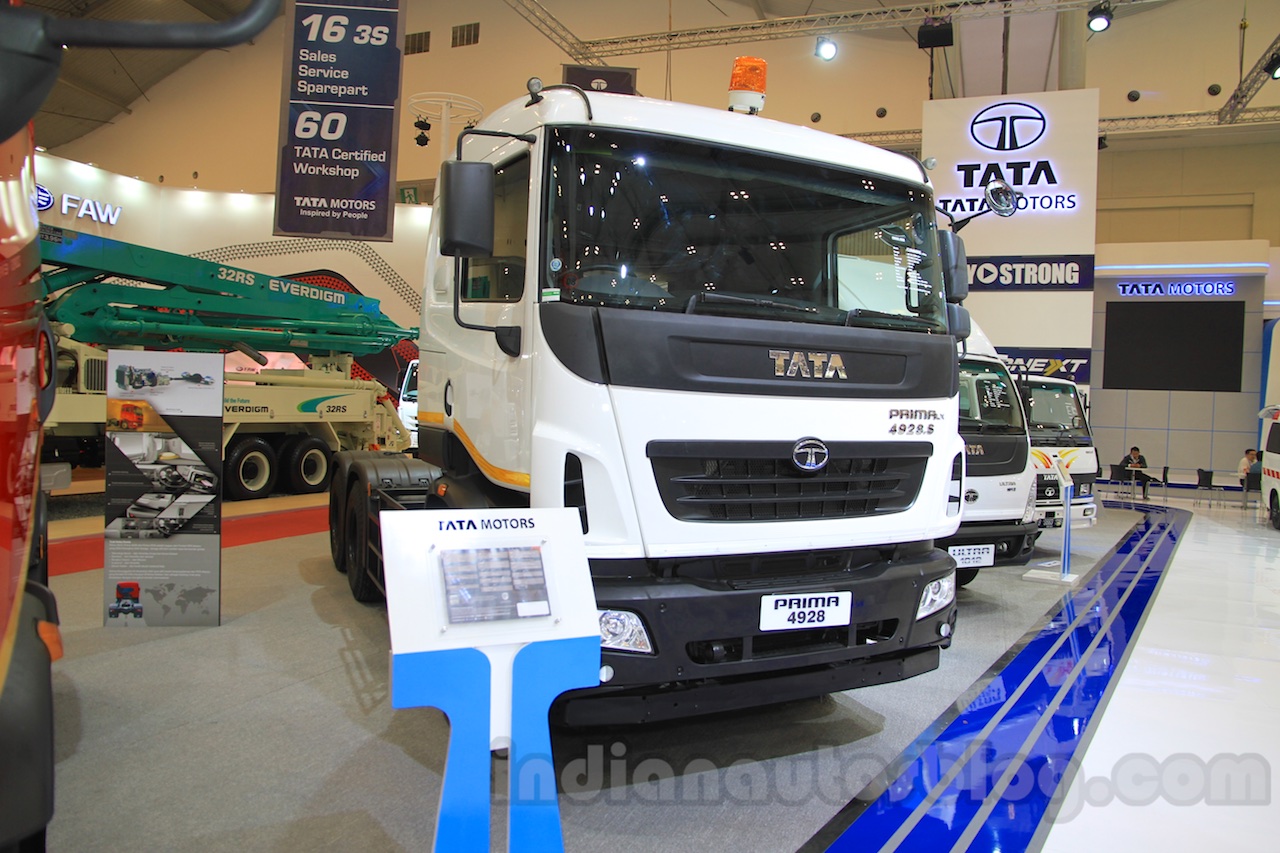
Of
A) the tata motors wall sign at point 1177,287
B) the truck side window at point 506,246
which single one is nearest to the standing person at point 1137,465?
the tata motors wall sign at point 1177,287

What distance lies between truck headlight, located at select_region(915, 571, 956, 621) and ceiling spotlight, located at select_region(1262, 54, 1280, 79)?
1280cm

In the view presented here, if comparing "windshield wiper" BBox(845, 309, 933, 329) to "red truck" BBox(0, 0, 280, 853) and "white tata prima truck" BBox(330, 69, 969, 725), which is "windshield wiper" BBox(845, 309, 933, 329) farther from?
"red truck" BBox(0, 0, 280, 853)

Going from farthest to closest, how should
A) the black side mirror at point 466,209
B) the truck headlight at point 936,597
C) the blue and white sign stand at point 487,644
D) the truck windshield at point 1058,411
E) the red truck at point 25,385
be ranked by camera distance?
1. the truck windshield at point 1058,411
2. the truck headlight at point 936,597
3. the black side mirror at point 466,209
4. the blue and white sign stand at point 487,644
5. the red truck at point 25,385

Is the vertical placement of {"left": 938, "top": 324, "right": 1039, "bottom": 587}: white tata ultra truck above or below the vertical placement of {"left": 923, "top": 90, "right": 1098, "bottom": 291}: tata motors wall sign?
below

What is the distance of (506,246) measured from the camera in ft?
10.2

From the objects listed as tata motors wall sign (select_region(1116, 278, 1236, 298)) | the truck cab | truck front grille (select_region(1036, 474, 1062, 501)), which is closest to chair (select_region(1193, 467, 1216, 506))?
tata motors wall sign (select_region(1116, 278, 1236, 298))

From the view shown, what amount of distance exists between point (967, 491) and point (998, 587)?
56.9 inches

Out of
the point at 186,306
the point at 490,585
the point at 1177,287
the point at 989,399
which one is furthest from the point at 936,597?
the point at 1177,287

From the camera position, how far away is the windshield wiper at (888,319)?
10.4 ft

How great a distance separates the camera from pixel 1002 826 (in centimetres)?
271

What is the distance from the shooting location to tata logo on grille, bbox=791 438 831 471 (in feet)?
9.52

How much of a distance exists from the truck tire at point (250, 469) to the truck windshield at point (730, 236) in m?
8.09

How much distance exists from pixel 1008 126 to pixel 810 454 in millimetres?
10083

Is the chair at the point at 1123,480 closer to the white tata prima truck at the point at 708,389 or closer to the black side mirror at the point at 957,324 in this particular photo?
the black side mirror at the point at 957,324
